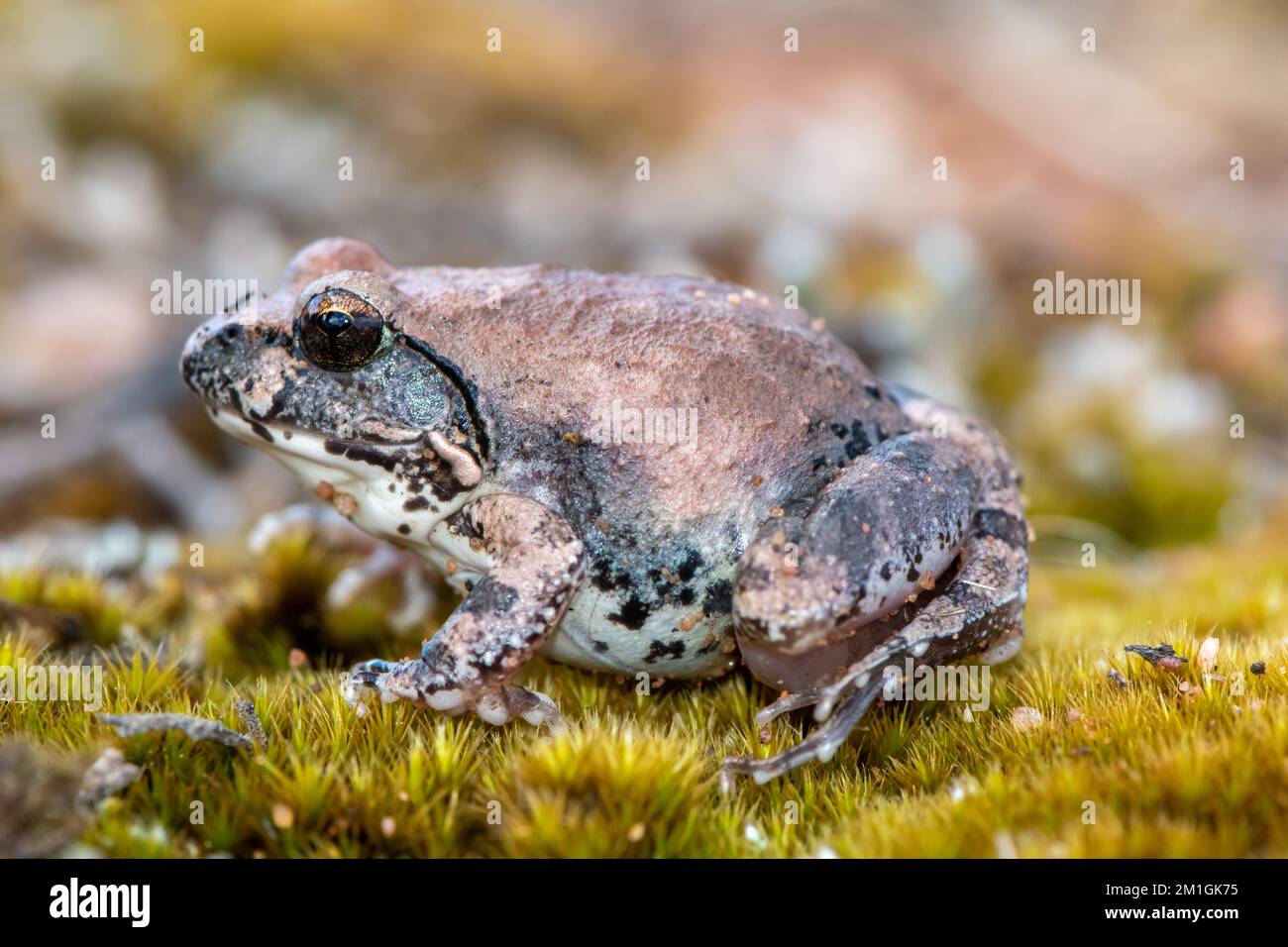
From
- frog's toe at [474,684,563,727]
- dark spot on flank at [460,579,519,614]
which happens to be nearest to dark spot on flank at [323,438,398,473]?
dark spot on flank at [460,579,519,614]

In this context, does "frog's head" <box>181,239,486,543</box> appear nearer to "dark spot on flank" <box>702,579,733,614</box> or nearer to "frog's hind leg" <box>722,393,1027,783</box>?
"dark spot on flank" <box>702,579,733,614</box>

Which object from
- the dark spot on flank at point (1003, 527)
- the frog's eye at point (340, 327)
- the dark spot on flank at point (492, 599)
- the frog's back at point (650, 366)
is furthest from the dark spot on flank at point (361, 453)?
the dark spot on flank at point (1003, 527)

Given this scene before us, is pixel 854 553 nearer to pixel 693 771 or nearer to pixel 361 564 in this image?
pixel 693 771

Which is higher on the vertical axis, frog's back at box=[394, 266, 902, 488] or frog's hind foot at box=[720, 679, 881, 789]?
frog's back at box=[394, 266, 902, 488]

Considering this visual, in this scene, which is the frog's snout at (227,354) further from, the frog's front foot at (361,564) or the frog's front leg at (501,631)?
the frog's front leg at (501,631)

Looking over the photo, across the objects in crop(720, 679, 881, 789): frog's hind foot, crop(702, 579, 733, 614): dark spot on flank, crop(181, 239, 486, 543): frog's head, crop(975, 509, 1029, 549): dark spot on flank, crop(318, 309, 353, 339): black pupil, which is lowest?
crop(720, 679, 881, 789): frog's hind foot

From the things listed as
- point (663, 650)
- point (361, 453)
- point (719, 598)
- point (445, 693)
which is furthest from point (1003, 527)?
point (361, 453)
